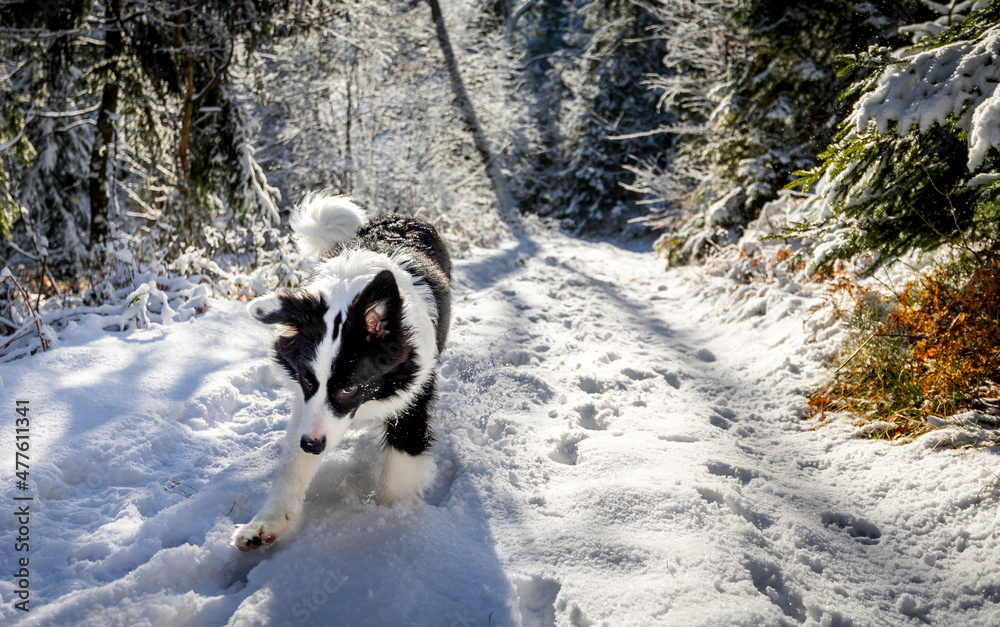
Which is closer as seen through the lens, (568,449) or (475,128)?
(568,449)

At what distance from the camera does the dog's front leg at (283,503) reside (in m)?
2.01

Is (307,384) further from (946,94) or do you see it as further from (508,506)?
(946,94)

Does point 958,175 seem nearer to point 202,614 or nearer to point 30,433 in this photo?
point 202,614

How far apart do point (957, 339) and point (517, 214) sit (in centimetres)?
1229

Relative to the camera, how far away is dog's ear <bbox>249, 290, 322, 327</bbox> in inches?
86.7

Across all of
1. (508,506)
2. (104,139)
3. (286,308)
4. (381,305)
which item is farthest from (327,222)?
(104,139)

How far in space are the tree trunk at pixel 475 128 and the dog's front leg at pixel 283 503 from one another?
1172cm

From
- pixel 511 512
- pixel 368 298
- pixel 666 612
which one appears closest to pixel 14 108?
pixel 368 298

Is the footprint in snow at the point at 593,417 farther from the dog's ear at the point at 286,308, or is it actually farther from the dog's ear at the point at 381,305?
the dog's ear at the point at 286,308

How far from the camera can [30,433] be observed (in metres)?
2.34

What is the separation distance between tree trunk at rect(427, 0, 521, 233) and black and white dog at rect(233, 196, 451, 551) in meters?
11.3

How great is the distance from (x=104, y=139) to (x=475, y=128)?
377 inches

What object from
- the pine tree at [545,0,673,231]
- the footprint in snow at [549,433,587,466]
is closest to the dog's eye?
the footprint in snow at [549,433,587,466]

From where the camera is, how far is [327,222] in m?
4.04
